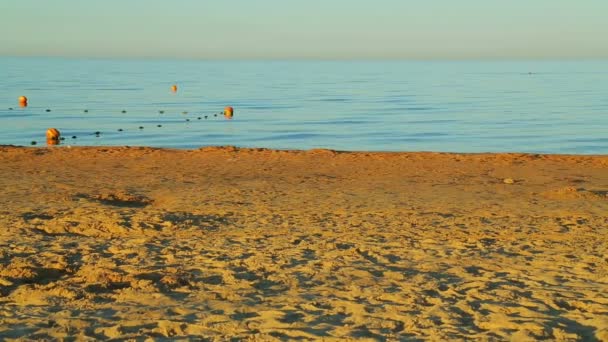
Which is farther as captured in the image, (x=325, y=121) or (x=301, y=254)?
(x=325, y=121)

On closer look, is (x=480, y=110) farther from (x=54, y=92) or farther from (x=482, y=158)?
(x=54, y=92)

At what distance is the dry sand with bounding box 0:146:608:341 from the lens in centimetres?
563

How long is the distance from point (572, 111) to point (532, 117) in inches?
159

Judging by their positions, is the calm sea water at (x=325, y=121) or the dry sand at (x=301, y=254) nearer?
the dry sand at (x=301, y=254)

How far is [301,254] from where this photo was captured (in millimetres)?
7715

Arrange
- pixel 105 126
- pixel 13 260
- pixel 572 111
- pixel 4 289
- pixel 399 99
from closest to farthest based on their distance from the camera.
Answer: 1. pixel 4 289
2. pixel 13 260
3. pixel 105 126
4. pixel 572 111
5. pixel 399 99

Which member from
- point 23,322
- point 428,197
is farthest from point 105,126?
point 23,322

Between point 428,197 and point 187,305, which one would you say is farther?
point 428,197

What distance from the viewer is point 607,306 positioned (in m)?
6.03

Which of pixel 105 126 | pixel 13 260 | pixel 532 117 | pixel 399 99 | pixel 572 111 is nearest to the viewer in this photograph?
pixel 13 260

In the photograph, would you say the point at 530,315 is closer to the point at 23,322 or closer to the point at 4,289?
the point at 23,322

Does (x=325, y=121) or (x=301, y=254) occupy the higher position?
(x=325, y=121)

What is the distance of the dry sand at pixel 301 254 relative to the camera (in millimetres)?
5629

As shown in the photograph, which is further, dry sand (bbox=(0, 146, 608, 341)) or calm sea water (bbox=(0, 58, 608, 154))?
calm sea water (bbox=(0, 58, 608, 154))
